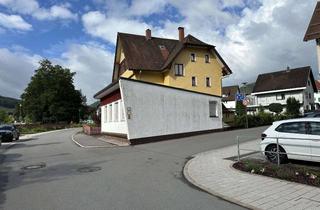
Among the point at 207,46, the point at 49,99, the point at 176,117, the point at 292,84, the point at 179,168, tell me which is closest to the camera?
the point at 179,168

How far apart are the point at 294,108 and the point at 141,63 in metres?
28.4

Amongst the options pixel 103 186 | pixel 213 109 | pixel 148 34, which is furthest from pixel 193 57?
pixel 103 186

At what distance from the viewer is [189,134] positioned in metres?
27.3

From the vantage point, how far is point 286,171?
10188 mm

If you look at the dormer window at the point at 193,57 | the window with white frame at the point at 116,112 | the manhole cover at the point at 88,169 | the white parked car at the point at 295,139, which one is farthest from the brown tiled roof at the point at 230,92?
the manhole cover at the point at 88,169

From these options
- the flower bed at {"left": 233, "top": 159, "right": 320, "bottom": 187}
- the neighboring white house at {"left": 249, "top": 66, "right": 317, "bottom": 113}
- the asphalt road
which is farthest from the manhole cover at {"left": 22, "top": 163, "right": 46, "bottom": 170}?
the neighboring white house at {"left": 249, "top": 66, "right": 317, "bottom": 113}

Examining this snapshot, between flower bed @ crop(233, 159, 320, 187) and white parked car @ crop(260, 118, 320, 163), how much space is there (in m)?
0.38

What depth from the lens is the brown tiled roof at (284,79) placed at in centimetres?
6203

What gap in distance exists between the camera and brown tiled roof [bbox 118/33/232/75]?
1479 inches

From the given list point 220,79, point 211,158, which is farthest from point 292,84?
point 211,158

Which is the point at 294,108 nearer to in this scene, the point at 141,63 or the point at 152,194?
the point at 141,63

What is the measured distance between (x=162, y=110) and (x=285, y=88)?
43.5 metres

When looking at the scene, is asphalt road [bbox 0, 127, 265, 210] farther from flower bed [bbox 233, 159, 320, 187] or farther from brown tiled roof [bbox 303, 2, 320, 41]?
brown tiled roof [bbox 303, 2, 320, 41]

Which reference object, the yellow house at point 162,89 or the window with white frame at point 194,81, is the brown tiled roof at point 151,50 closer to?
the yellow house at point 162,89
